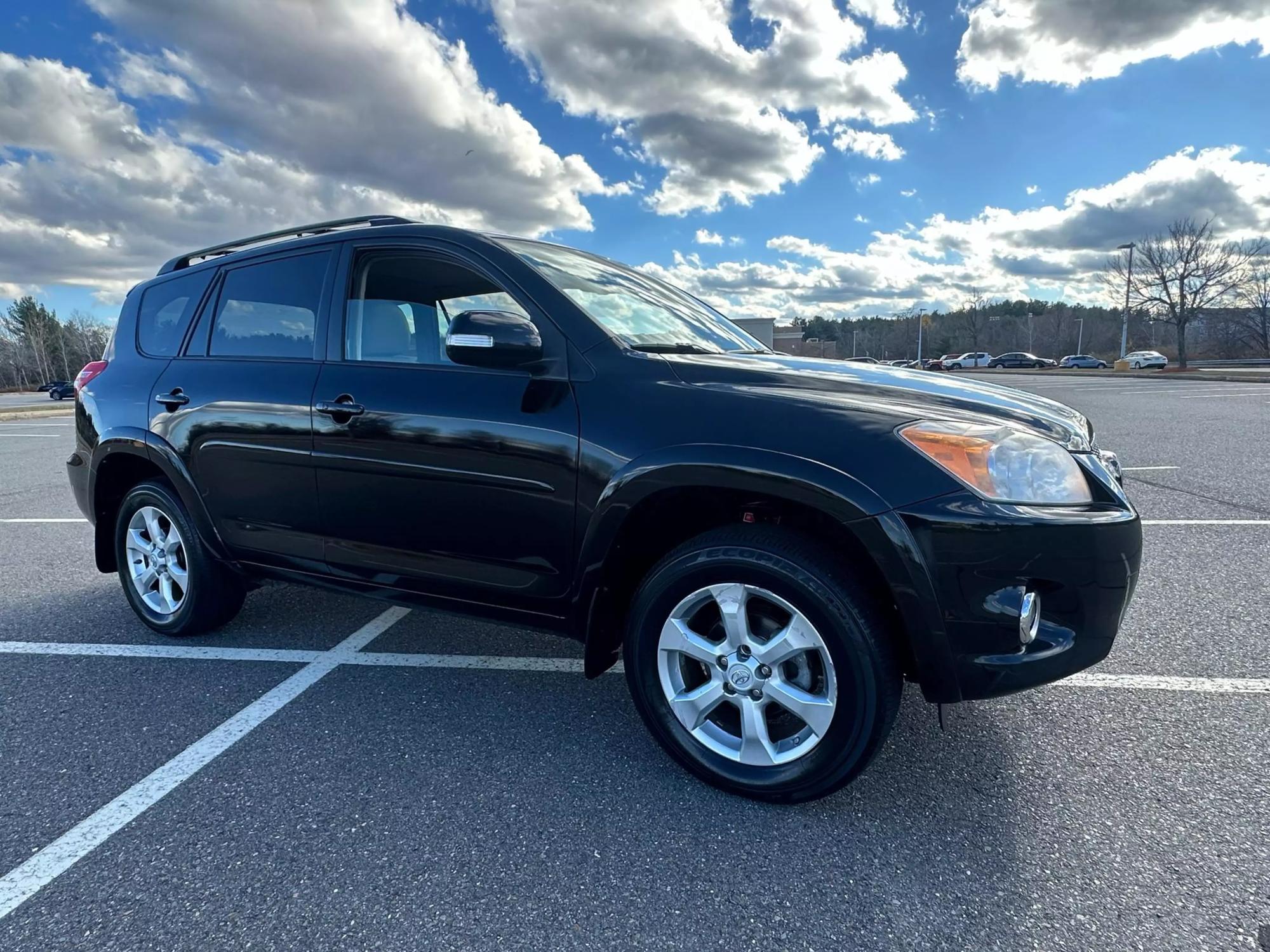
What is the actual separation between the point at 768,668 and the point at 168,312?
3.46 meters

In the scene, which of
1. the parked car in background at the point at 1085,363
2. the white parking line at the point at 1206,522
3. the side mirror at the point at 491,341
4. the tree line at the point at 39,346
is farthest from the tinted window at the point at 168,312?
the tree line at the point at 39,346

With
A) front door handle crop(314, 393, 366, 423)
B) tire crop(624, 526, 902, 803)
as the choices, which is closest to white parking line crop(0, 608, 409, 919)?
front door handle crop(314, 393, 366, 423)

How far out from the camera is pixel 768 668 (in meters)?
2.20

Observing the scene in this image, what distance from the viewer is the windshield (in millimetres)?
2691

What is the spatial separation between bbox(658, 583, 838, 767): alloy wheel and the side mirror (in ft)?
3.17

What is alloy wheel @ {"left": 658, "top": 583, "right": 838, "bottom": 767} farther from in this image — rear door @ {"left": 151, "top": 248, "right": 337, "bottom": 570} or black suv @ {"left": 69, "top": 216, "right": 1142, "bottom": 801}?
rear door @ {"left": 151, "top": 248, "right": 337, "bottom": 570}

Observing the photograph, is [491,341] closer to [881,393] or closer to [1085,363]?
[881,393]

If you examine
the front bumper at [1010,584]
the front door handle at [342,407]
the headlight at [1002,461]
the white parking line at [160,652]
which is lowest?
the white parking line at [160,652]

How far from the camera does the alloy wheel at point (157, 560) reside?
11.7ft

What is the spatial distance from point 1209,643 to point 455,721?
324 centimetres

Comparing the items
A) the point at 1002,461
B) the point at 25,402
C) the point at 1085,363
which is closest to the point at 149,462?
the point at 1002,461

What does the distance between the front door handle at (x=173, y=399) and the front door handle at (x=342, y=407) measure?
3.13 feet

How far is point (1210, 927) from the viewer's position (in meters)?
1.69

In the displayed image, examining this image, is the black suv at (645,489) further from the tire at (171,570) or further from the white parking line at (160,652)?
the white parking line at (160,652)
